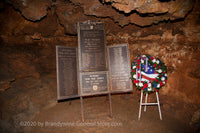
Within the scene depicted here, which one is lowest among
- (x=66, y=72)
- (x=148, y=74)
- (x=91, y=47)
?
(x=148, y=74)

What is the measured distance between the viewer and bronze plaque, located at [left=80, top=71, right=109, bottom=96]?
392cm

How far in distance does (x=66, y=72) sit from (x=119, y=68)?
181cm

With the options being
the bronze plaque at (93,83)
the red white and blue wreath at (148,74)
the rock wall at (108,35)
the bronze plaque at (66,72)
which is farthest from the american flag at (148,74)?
the bronze plaque at (66,72)

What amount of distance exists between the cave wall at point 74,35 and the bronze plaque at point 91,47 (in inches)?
28.6

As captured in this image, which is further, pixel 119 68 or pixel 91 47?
pixel 119 68

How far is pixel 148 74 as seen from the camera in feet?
13.2

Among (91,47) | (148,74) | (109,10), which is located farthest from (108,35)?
(148,74)

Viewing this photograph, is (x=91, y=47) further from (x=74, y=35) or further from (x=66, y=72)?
(x=74, y=35)

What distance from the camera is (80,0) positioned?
396 cm

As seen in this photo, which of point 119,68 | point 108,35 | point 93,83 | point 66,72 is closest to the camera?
point 93,83

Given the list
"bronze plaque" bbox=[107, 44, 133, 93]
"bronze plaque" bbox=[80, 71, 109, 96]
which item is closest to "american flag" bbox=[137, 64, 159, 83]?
"bronze plaque" bbox=[107, 44, 133, 93]

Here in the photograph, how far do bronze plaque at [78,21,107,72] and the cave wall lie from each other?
73 cm

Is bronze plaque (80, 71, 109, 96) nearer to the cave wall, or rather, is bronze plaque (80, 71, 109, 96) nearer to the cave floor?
the cave floor

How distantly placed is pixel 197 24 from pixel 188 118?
9.72 ft
